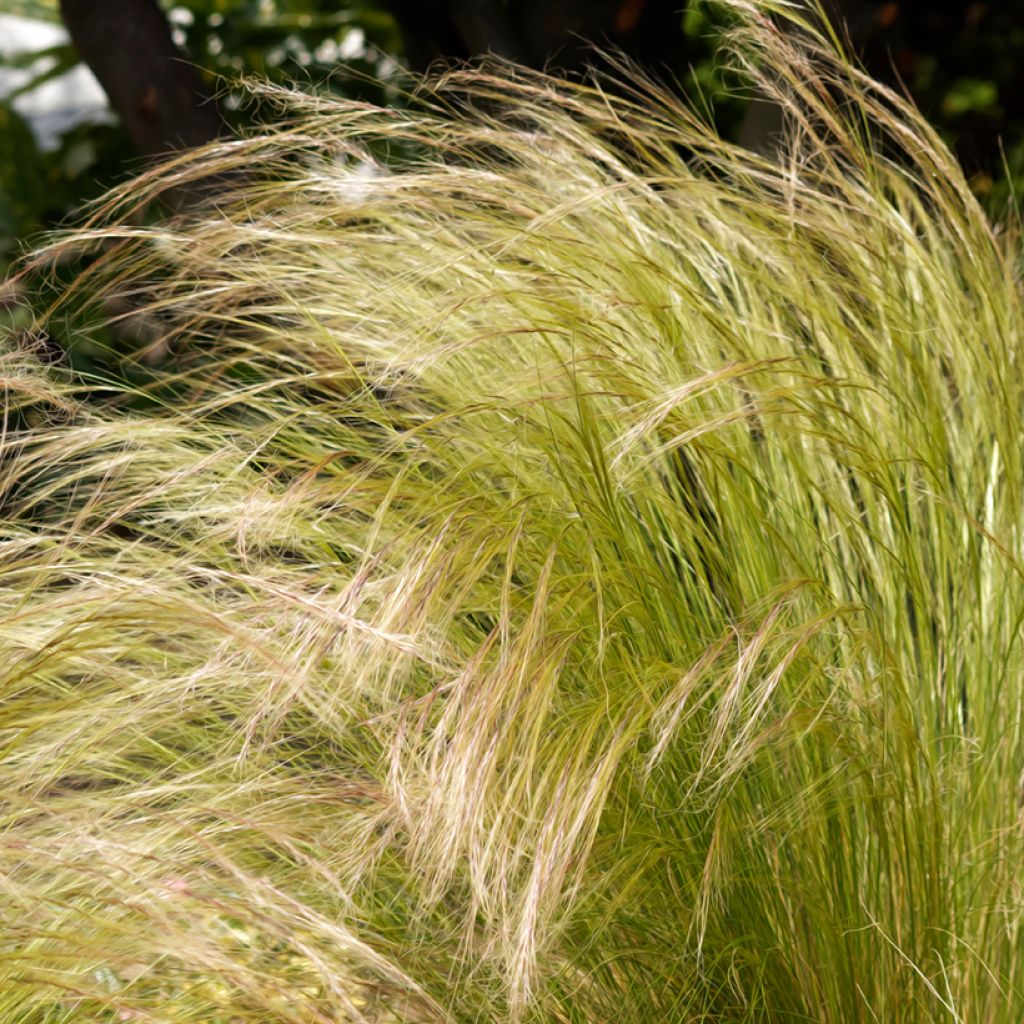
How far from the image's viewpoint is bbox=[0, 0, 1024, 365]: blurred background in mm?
2807

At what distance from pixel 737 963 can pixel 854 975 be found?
0.13 m

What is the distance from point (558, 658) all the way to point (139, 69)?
2111 millimetres

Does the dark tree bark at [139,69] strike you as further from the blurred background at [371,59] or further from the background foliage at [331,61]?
the background foliage at [331,61]

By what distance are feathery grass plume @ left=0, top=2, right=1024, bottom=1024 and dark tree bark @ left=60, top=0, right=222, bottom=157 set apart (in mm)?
1290

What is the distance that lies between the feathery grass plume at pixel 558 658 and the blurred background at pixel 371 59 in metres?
0.81

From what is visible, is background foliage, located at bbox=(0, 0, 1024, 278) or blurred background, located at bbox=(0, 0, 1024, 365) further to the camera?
background foliage, located at bbox=(0, 0, 1024, 278)

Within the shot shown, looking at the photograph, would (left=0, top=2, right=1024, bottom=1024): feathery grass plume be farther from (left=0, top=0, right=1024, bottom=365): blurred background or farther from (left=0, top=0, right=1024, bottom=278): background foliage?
(left=0, top=0, right=1024, bottom=278): background foliage

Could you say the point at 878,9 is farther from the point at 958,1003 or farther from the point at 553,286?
the point at 958,1003

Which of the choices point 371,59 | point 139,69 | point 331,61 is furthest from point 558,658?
point 371,59

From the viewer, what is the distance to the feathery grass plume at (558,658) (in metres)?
1.17

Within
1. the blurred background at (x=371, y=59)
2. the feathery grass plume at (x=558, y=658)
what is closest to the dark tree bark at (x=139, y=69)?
the blurred background at (x=371, y=59)

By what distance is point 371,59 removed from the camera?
11.8 feet

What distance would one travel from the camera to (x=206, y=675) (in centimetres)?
120

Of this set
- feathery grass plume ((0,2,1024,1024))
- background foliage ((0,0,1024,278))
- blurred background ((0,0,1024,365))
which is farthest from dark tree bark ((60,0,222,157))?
feathery grass plume ((0,2,1024,1024))
